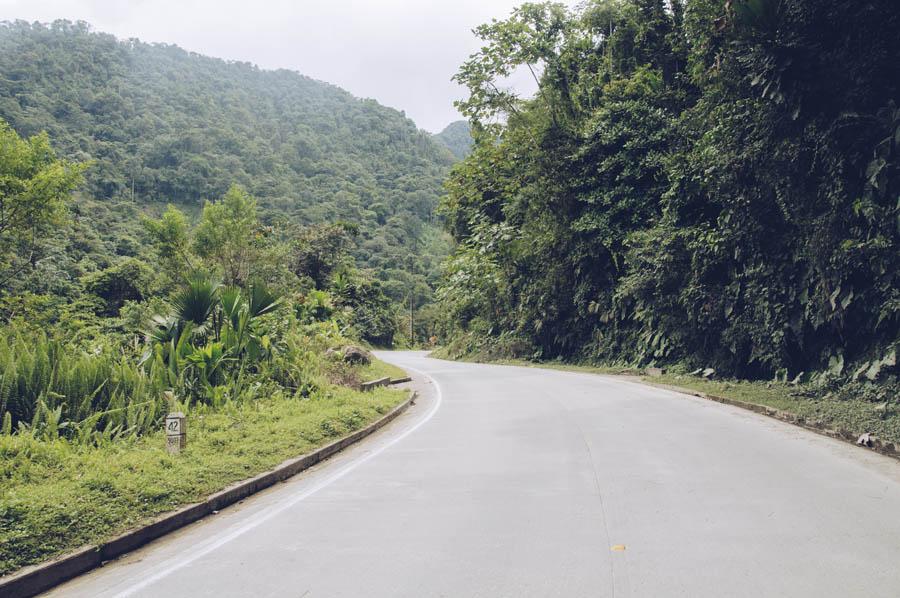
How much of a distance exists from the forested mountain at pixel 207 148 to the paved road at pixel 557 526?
159 ft

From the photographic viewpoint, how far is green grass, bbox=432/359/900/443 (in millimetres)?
10211

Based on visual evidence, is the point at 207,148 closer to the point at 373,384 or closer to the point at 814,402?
the point at 373,384

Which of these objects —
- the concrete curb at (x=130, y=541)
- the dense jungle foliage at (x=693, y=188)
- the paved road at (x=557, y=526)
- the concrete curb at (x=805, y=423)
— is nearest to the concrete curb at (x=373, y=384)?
the paved road at (x=557, y=526)

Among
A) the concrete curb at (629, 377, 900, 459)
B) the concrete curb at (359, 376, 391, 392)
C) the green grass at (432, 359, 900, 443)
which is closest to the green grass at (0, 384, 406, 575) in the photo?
the concrete curb at (359, 376, 391, 392)

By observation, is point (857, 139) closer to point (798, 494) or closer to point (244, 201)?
point (798, 494)

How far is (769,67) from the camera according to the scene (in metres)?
13.5

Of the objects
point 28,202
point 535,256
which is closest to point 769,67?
point 535,256

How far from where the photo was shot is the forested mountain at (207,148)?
257ft

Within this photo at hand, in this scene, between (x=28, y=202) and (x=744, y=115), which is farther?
(x=28, y=202)

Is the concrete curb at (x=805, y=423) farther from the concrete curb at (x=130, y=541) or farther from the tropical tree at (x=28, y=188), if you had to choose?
the tropical tree at (x=28, y=188)

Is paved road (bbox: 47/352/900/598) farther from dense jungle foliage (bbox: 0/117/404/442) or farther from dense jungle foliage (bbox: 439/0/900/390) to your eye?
dense jungle foliage (bbox: 439/0/900/390)

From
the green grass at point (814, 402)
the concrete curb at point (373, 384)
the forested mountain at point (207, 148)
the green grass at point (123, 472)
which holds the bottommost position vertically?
the concrete curb at point (373, 384)

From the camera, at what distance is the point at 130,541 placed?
555 centimetres

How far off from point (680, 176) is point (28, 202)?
881 inches
